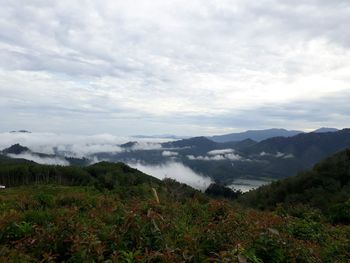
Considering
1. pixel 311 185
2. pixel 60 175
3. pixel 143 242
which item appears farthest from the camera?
pixel 60 175

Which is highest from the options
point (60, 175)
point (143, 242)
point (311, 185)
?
point (143, 242)

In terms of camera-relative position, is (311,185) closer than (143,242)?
No

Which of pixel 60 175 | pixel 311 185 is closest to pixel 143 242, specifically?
pixel 311 185

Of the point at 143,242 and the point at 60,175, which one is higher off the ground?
the point at 143,242

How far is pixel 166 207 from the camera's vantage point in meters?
9.45

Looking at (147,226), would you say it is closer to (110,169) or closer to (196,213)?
(196,213)

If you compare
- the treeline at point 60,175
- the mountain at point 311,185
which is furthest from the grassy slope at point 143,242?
the treeline at point 60,175

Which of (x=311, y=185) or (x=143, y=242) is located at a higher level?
(x=143, y=242)

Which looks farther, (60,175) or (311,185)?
(60,175)

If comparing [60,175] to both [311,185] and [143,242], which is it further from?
[143,242]

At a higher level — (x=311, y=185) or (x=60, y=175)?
(x=60, y=175)

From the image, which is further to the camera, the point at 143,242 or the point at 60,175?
the point at 60,175

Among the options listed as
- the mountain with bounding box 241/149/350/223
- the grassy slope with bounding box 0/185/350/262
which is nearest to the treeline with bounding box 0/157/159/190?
the mountain with bounding box 241/149/350/223

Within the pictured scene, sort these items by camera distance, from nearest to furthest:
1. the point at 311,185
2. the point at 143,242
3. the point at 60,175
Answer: the point at 143,242 < the point at 311,185 < the point at 60,175
